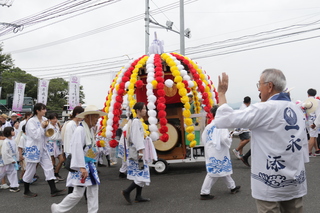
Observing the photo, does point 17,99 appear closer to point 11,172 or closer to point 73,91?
point 73,91

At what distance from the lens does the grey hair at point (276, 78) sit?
252cm

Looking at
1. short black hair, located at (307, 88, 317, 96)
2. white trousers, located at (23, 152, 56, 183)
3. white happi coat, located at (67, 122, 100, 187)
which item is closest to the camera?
white happi coat, located at (67, 122, 100, 187)

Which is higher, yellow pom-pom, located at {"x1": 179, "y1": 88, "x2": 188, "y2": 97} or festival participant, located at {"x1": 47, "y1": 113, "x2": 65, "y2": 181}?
yellow pom-pom, located at {"x1": 179, "y1": 88, "x2": 188, "y2": 97}

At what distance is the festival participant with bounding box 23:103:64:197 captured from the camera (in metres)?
6.14

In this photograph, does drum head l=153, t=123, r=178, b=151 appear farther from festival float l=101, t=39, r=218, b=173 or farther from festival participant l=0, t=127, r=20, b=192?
festival participant l=0, t=127, r=20, b=192

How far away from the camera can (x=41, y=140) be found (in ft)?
20.7

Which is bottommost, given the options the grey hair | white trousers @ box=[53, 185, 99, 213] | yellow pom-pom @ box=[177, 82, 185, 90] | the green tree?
white trousers @ box=[53, 185, 99, 213]

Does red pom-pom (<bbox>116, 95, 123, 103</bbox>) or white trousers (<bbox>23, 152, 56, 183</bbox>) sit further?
red pom-pom (<bbox>116, 95, 123, 103</bbox>)

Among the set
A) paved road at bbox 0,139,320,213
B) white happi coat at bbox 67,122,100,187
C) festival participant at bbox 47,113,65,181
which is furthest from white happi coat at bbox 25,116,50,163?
white happi coat at bbox 67,122,100,187

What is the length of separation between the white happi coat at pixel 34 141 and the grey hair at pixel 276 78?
497 cm

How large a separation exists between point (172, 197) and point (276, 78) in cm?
375

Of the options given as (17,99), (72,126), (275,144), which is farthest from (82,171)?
(17,99)

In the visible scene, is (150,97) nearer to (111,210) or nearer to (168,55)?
(168,55)

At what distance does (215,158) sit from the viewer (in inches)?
214
